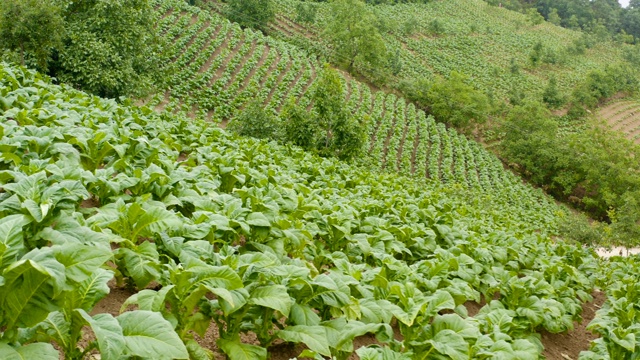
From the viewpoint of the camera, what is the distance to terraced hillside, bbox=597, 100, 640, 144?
56.7 metres

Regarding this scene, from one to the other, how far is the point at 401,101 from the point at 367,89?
3810mm

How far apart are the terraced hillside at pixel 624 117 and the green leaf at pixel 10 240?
2485 inches

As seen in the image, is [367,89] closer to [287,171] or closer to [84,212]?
[287,171]

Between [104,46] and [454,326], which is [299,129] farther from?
[454,326]

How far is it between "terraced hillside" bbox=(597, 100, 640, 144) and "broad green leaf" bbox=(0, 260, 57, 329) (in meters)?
63.2

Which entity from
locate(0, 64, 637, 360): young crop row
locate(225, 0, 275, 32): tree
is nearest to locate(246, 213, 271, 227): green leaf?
locate(0, 64, 637, 360): young crop row

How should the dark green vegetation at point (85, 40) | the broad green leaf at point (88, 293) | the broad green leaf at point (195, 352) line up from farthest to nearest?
the dark green vegetation at point (85, 40) < the broad green leaf at point (195, 352) < the broad green leaf at point (88, 293)

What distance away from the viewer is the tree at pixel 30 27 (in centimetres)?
1496

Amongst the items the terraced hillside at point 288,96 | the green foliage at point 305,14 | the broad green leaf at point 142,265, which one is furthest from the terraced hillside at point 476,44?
the broad green leaf at point 142,265

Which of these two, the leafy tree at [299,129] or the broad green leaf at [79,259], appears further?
the leafy tree at [299,129]

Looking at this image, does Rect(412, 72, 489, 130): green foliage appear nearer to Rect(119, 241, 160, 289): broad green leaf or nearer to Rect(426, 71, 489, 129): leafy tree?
Rect(426, 71, 489, 129): leafy tree

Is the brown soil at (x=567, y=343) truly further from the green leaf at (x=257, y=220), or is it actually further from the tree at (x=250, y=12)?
the tree at (x=250, y=12)

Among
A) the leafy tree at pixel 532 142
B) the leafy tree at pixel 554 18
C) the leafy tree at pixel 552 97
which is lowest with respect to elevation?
the leafy tree at pixel 532 142

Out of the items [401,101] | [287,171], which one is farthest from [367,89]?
[287,171]
